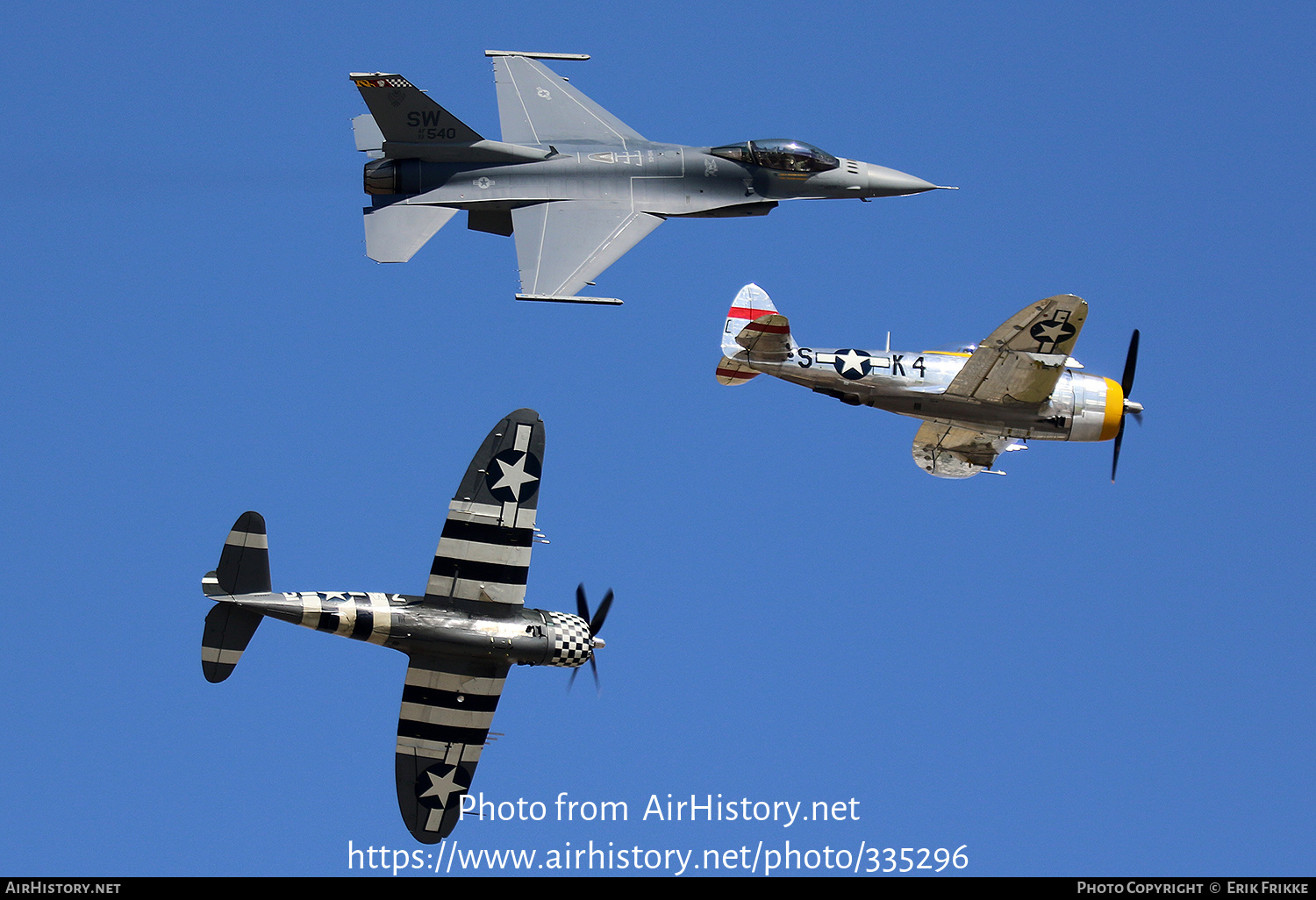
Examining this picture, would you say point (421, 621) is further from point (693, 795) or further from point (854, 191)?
point (854, 191)

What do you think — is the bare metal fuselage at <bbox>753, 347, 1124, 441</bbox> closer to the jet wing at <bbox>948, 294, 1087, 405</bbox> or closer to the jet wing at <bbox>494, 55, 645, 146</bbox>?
the jet wing at <bbox>948, 294, 1087, 405</bbox>

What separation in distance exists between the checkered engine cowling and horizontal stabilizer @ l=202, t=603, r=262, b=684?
4.61 metres

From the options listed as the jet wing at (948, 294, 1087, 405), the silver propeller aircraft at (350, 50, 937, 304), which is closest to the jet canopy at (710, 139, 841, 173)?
the silver propeller aircraft at (350, 50, 937, 304)

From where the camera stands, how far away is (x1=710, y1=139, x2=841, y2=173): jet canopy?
116 feet

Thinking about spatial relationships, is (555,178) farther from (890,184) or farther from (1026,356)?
(1026,356)

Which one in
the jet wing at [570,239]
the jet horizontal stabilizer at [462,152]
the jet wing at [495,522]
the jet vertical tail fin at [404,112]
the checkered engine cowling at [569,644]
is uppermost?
the jet vertical tail fin at [404,112]

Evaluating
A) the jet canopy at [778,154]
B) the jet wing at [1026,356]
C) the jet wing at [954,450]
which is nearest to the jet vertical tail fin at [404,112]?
the jet canopy at [778,154]

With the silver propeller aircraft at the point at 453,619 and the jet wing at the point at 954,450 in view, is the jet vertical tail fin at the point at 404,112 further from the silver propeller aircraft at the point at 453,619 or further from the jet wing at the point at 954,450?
the jet wing at the point at 954,450

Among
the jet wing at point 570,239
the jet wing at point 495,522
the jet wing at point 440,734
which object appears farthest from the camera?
the jet wing at point 570,239

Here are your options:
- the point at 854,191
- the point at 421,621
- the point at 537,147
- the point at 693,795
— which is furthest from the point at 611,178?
the point at 693,795

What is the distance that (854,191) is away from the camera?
35938 millimetres

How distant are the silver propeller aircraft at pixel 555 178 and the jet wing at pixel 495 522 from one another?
2.43 meters

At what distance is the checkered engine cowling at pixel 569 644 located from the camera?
108 ft
